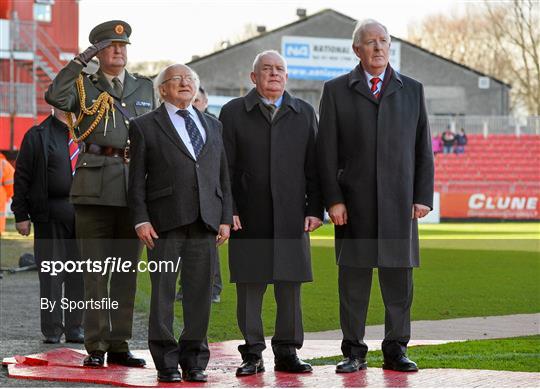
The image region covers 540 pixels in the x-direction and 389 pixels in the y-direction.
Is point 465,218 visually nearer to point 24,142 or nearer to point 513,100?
point 513,100

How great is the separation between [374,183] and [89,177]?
195cm

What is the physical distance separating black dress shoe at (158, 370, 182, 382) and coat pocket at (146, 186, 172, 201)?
112 centimetres

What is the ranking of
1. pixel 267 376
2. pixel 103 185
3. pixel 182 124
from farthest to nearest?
pixel 103 185 → pixel 182 124 → pixel 267 376

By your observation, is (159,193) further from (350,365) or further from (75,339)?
(75,339)

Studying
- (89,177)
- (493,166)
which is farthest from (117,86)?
(493,166)

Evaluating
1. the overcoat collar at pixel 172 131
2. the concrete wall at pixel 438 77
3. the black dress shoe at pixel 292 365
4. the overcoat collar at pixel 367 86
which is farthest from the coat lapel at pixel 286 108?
the concrete wall at pixel 438 77

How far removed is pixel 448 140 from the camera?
171ft

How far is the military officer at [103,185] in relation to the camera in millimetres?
8523

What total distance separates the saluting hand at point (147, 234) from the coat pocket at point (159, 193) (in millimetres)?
191

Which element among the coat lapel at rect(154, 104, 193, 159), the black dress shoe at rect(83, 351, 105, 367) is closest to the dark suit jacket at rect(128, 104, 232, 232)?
the coat lapel at rect(154, 104, 193, 159)

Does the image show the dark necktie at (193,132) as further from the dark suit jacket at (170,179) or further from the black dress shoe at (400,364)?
the black dress shoe at (400,364)

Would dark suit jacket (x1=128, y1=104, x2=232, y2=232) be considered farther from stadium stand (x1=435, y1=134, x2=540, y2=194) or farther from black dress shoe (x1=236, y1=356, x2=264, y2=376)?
stadium stand (x1=435, y1=134, x2=540, y2=194)

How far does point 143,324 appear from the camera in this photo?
11977 millimetres

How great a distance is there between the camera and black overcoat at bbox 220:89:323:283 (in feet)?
27.6
